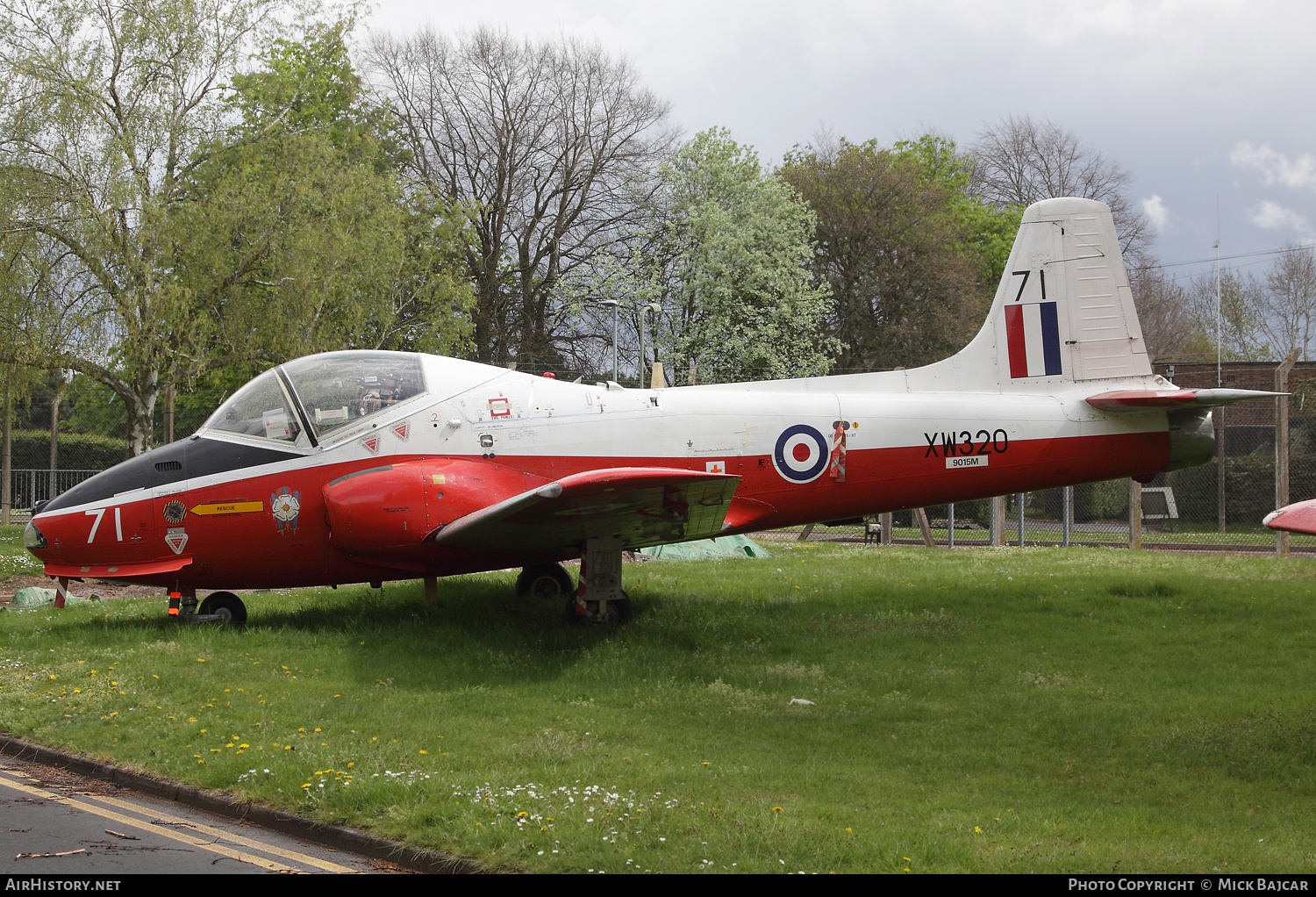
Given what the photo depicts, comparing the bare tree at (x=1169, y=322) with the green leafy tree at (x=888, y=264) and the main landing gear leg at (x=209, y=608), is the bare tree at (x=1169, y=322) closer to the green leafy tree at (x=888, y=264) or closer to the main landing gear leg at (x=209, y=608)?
the green leafy tree at (x=888, y=264)

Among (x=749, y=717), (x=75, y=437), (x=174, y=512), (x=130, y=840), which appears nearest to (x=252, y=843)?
(x=130, y=840)

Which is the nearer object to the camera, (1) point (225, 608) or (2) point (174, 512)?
(2) point (174, 512)

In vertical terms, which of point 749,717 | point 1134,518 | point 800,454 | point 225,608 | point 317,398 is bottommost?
point 749,717

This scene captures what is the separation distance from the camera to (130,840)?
6.01m

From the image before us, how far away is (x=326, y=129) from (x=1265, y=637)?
89.9ft

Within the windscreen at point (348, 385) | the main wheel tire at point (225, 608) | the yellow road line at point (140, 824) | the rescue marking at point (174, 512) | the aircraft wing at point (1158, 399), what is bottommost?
the yellow road line at point (140, 824)

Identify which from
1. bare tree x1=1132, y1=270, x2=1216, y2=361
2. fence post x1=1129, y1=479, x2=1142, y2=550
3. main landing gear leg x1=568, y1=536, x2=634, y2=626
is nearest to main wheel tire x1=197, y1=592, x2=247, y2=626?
main landing gear leg x1=568, y1=536, x2=634, y2=626

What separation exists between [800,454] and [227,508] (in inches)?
262

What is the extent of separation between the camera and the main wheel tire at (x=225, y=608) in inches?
456

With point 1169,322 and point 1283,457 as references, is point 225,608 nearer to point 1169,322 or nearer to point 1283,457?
point 1283,457

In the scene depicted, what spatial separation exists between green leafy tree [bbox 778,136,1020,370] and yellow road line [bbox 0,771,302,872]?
134 ft

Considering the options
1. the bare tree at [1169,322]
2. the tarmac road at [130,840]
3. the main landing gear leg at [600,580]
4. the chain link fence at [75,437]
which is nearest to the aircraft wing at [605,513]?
the main landing gear leg at [600,580]

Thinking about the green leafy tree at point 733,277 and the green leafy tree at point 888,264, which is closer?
the green leafy tree at point 733,277

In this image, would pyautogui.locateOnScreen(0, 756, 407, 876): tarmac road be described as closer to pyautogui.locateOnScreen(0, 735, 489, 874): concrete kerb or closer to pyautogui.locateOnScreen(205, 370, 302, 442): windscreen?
pyautogui.locateOnScreen(0, 735, 489, 874): concrete kerb
